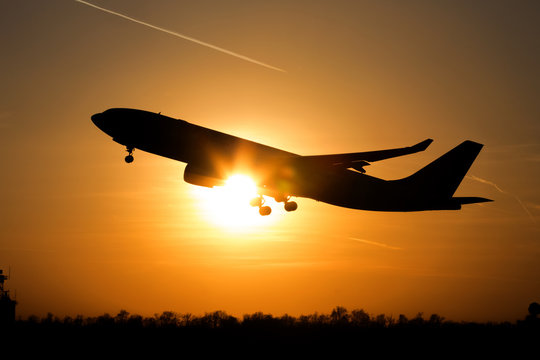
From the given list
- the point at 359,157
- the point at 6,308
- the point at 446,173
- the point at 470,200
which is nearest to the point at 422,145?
the point at 359,157

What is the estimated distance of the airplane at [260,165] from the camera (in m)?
60.0

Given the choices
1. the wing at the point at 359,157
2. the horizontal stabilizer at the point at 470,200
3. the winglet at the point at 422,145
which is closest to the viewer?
the winglet at the point at 422,145

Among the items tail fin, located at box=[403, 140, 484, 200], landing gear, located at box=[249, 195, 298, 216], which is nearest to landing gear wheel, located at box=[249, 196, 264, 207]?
landing gear, located at box=[249, 195, 298, 216]

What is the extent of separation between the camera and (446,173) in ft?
227

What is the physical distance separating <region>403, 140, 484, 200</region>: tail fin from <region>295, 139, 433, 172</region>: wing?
1344 cm

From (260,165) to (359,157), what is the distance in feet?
32.9

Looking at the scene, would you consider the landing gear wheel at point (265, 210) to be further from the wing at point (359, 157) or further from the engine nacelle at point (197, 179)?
the wing at point (359, 157)

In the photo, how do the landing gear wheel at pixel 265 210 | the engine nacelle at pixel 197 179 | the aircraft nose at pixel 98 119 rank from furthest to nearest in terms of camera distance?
the landing gear wheel at pixel 265 210
the aircraft nose at pixel 98 119
the engine nacelle at pixel 197 179

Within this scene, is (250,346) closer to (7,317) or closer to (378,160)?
(378,160)

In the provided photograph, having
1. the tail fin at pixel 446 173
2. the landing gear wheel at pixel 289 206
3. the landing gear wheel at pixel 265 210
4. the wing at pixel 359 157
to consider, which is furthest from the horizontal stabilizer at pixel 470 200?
the landing gear wheel at pixel 265 210

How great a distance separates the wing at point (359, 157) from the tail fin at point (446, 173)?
44.1 feet

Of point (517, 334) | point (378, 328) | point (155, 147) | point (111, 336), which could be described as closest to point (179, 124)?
point (155, 147)

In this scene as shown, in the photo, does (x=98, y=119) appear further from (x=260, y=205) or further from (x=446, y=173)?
(x=446, y=173)

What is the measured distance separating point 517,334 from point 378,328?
12.6m
